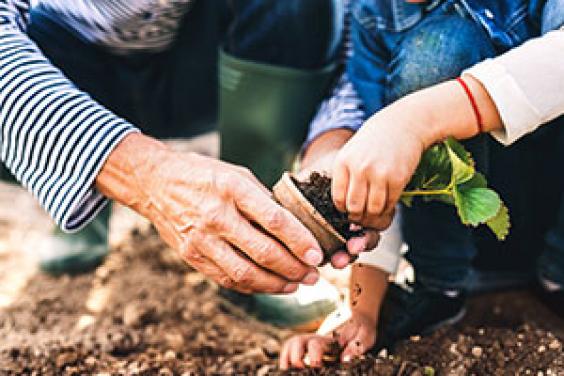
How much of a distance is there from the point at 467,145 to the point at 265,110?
560 millimetres

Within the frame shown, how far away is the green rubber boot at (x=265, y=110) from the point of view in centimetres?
190

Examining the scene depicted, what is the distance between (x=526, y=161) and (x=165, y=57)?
2.69 feet

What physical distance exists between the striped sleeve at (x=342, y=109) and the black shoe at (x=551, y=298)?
0.53 metres

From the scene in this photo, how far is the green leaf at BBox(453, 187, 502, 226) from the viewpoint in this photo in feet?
4.25

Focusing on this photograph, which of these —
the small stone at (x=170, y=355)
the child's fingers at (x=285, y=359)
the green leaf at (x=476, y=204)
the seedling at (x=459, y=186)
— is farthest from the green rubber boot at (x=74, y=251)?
the green leaf at (x=476, y=204)

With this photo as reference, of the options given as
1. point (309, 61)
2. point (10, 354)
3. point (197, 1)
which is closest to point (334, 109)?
point (309, 61)

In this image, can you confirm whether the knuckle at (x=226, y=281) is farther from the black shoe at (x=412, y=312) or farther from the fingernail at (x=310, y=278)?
the black shoe at (x=412, y=312)

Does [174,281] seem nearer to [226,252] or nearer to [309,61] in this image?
[309,61]

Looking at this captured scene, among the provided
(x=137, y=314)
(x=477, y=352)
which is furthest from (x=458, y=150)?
(x=137, y=314)

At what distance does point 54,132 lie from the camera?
4.98 feet

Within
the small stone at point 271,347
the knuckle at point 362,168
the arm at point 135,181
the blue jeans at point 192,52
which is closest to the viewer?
the knuckle at point 362,168

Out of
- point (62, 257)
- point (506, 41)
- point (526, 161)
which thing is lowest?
point (62, 257)

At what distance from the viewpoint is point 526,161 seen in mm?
1745

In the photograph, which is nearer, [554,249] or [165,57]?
[554,249]
